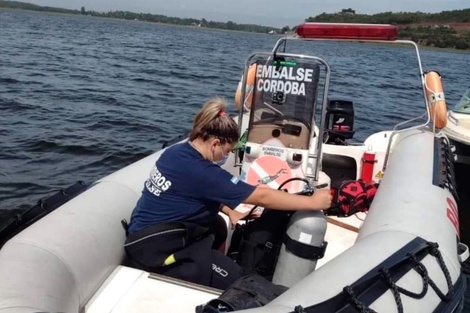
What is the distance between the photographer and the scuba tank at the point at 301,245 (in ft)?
8.80

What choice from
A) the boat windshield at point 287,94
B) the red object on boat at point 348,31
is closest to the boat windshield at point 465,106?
the red object on boat at point 348,31

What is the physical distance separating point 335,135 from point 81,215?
2.86m

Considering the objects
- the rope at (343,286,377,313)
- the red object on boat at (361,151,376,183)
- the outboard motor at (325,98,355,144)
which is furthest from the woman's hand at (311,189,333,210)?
the outboard motor at (325,98,355,144)

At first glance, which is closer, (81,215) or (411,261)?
(411,261)

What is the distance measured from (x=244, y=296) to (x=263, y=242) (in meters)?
0.71

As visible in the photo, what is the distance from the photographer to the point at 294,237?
2.70 metres

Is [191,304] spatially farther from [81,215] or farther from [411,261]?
[411,261]

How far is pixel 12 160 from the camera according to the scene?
21.0ft

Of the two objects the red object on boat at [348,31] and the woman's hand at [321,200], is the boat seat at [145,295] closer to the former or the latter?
the woman's hand at [321,200]

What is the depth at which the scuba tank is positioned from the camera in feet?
8.80

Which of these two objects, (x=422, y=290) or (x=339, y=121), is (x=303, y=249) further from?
(x=339, y=121)

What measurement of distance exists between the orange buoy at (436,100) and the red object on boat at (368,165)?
63 cm

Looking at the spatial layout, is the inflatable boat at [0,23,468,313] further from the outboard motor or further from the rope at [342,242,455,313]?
the outboard motor

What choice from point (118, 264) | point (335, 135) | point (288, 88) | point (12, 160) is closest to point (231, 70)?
point (12, 160)
